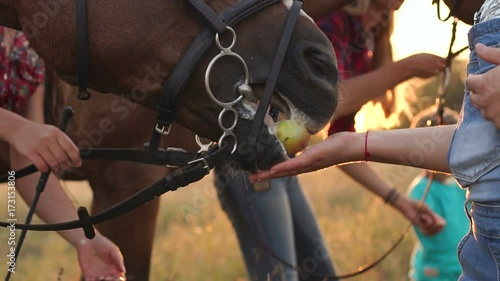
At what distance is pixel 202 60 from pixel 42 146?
23.0 inches

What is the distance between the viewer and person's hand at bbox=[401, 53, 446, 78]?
12.1ft

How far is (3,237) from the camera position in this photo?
381 cm

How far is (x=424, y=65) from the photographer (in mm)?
3705

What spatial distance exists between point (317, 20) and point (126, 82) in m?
1.31

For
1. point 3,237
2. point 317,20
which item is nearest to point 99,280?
point 3,237

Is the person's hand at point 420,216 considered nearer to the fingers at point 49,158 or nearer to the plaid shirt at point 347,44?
the plaid shirt at point 347,44

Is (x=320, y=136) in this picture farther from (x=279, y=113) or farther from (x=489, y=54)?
(x=489, y=54)

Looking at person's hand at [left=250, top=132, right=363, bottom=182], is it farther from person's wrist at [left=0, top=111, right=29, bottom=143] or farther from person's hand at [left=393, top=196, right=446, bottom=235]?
person's hand at [left=393, top=196, right=446, bottom=235]

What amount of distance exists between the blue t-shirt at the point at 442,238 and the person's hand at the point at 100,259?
2.06 meters

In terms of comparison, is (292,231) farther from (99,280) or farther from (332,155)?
(332,155)

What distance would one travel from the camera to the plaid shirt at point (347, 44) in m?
3.68

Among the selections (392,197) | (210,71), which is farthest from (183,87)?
(392,197)

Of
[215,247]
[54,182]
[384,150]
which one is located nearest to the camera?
[384,150]

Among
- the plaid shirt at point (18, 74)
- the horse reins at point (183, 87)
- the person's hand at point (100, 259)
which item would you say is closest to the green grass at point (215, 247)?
the plaid shirt at point (18, 74)
